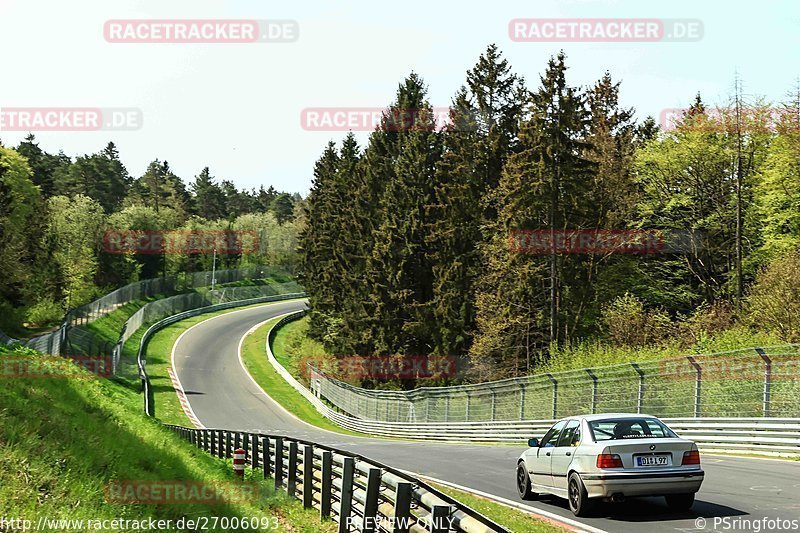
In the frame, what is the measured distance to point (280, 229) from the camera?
160375mm

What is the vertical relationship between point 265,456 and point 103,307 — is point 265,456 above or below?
above

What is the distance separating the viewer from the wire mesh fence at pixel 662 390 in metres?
22.0

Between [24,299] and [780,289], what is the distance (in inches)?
2223

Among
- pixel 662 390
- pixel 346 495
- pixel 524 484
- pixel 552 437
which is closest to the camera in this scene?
pixel 346 495

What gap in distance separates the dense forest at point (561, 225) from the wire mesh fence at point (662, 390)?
4.71m

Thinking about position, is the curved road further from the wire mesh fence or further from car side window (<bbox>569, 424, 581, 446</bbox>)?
the wire mesh fence

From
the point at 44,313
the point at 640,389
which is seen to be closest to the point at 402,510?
the point at 640,389

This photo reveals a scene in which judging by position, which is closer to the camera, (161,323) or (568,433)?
(568,433)

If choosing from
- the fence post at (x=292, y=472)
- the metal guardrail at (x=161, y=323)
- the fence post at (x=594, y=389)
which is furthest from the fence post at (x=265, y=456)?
the metal guardrail at (x=161, y=323)

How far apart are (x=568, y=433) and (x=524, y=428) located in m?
21.6

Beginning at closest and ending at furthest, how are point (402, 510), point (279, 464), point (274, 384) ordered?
point (402, 510), point (279, 464), point (274, 384)

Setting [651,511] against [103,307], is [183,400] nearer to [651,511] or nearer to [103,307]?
[103,307]

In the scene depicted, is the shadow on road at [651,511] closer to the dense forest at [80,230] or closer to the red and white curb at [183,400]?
the red and white curb at [183,400]

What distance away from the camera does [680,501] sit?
12.5 m
